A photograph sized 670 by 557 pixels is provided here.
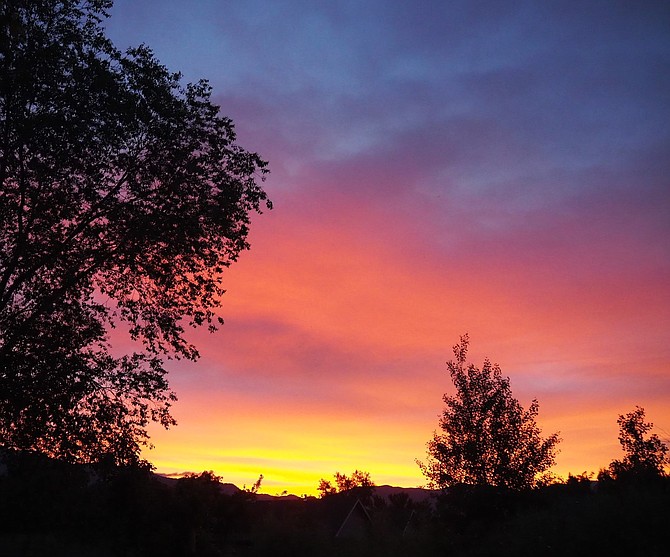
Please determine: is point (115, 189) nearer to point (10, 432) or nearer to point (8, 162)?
point (8, 162)

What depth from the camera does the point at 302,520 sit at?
31.7 meters

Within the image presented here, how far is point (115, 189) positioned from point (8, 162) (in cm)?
295

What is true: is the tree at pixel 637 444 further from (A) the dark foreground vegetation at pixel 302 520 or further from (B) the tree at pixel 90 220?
(B) the tree at pixel 90 220

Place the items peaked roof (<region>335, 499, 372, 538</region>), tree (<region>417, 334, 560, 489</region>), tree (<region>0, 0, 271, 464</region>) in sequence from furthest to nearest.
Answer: peaked roof (<region>335, 499, 372, 538</region>), tree (<region>417, 334, 560, 489</region>), tree (<region>0, 0, 271, 464</region>)

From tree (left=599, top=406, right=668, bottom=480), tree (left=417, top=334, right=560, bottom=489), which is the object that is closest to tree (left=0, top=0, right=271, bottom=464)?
tree (left=417, top=334, right=560, bottom=489)

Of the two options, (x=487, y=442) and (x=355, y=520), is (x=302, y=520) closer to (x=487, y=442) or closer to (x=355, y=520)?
(x=487, y=442)

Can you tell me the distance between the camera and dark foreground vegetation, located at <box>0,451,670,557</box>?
15.2 m

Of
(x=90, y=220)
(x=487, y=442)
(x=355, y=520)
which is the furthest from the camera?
(x=355, y=520)

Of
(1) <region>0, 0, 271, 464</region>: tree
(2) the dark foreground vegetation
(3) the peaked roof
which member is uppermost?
(1) <region>0, 0, 271, 464</region>: tree

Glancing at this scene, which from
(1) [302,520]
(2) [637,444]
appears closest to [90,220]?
(1) [302,520]

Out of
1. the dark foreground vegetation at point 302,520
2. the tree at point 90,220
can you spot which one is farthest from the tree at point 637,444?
the tree at point 90,220

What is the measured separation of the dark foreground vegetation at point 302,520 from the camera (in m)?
15.2

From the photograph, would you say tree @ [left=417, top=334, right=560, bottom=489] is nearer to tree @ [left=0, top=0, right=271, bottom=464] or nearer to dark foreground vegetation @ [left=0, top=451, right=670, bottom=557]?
dark foreground vegetation @ [left=0, top=451, right=670, bottom=557]

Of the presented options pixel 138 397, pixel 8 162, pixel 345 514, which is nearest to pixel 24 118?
pixel 8 162
